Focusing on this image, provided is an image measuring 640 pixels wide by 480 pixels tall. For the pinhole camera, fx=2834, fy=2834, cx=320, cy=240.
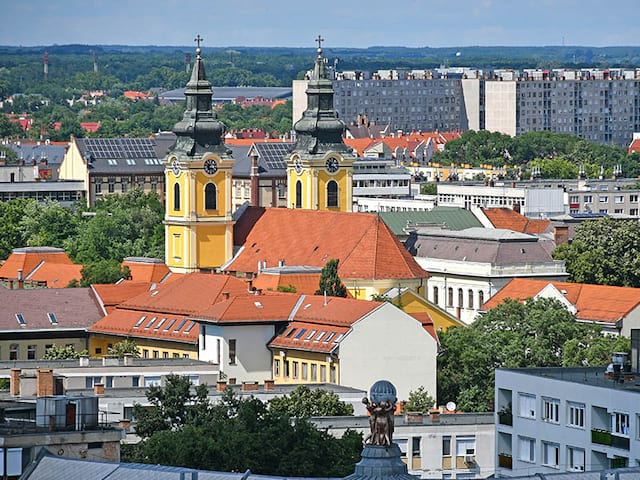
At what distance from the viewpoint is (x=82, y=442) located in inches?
1716

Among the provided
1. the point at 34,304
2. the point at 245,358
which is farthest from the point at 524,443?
the point at 34,304

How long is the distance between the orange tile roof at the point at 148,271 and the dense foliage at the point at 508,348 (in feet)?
76.7

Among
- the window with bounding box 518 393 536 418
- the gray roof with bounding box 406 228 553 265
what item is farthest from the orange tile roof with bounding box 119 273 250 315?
the window with bounding box 518 393 536 418

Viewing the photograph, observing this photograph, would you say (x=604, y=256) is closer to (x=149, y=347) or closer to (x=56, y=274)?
(x=56, y=274)

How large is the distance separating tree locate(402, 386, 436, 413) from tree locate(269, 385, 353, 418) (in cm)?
404

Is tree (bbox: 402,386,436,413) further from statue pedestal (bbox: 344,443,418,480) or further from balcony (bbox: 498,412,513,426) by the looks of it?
statue pedestal (bbox: 344,443,418,480)

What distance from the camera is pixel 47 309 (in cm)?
10262

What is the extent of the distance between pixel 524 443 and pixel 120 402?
1766cm

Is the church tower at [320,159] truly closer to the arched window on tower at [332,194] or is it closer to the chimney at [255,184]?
the arched window on tower at [332,194]

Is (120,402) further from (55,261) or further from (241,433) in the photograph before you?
(55,261)

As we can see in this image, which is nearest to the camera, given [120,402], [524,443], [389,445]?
[389,445]

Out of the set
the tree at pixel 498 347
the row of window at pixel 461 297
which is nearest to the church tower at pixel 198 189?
the row of window at pixel 461 297

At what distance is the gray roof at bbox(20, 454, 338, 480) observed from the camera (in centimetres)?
3675

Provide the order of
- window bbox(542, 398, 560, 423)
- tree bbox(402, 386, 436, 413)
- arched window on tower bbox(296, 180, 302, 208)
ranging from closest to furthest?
window bbox(542, 398, 560, 423) < tree bbox(402, 386, 436, 413) < arched window on tower bbox(296, 180, 302, 208)
